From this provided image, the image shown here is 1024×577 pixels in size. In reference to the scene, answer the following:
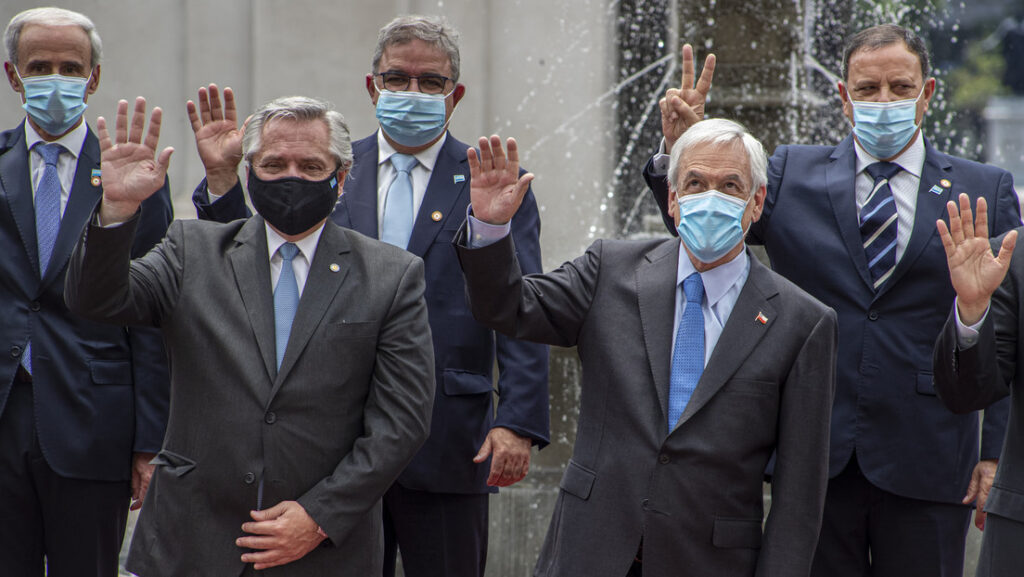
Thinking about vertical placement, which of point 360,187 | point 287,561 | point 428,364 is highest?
point 360,187

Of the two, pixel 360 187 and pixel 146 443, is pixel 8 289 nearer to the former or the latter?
pixel 146 443

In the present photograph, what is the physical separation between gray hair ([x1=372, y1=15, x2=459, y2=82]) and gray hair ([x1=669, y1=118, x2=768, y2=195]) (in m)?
1.09

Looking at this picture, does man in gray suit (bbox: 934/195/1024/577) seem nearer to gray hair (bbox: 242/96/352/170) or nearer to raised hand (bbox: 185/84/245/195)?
gray hair (bbox: 242/96/352/170)

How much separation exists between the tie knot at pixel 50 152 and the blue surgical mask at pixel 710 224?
6.48 feet

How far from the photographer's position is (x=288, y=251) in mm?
3412

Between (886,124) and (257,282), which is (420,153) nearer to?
(257,282)

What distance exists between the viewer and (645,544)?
317cm

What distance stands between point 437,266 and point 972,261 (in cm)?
157

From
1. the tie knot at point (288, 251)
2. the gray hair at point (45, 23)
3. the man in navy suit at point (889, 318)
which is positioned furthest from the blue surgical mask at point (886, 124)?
the gray hair at point (45, 23)


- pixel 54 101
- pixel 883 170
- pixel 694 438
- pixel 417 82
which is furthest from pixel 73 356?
pixel 883 170

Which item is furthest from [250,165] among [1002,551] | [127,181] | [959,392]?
[1002,551]

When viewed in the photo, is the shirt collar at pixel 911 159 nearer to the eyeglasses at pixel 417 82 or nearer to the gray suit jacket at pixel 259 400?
the eyeglasses at pixel 417 82

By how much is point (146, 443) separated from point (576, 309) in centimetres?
148

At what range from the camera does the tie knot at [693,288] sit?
130 inches
